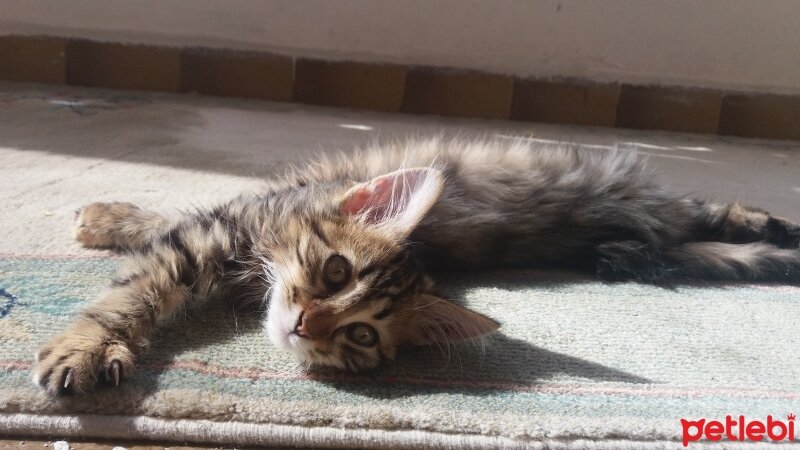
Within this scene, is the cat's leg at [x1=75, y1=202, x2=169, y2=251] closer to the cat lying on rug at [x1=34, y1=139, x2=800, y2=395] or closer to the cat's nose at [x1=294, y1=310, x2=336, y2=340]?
the cat lying on rug at [x1=34, y1=139, x2=800, y2=395]

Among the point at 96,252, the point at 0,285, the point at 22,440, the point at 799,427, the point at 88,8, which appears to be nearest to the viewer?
the point at 22,440

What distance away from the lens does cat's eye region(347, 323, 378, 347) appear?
102 cm

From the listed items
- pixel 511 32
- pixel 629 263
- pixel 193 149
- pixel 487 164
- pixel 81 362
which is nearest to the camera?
pixel 81 362

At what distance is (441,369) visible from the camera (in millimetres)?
1025

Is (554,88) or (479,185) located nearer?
(479,185)

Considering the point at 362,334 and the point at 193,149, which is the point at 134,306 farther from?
the point at 193,149

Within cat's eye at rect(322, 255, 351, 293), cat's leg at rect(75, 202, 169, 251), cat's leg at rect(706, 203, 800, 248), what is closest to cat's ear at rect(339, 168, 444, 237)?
cat's eye at rect(322, 255, 351, 293)

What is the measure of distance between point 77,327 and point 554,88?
2399 millimetres

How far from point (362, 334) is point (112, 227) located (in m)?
0.66

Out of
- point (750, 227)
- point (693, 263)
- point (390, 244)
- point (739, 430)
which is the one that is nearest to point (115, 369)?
point (390, 244)

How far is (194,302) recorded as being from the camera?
1.15 meters

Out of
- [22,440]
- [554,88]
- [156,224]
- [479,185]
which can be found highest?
[554,88]

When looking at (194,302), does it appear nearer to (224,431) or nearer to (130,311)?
(130,311)

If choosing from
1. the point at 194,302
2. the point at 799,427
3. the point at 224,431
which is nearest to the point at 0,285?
the point at 194,302
